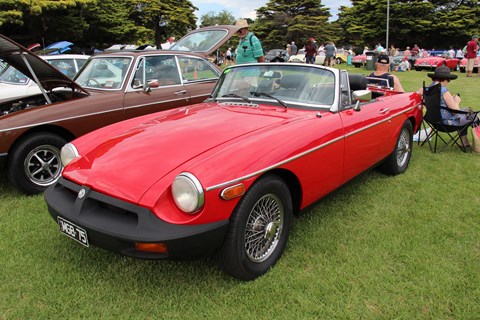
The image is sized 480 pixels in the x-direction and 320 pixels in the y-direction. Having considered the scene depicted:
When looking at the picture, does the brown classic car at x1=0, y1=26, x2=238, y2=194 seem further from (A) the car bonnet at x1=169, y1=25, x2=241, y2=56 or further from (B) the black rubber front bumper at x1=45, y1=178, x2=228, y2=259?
(B) the black rubber front bumper at x1=45, y1=178, x2=228, y2=259

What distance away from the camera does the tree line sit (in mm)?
25594

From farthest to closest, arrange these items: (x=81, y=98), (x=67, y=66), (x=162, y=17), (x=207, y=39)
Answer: (x=162, y=17)
(x=67, y=66)
(x=207, y=39)
(x=81, y=98)

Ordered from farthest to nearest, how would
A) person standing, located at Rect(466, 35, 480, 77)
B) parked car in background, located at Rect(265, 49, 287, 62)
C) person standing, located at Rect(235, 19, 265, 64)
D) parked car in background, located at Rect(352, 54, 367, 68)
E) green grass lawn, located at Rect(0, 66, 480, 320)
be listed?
parked car in background, located at Rect(352, 54, 367, 68) → person standing, located at Rect(466, 35, 480, 77) → person standing, located at Rect(235, 19, 265, 64) → parked car in background, located at Rect(265, 49, 287, 62) → green grass lawn, located at Rect(0, 66, 480, 320)

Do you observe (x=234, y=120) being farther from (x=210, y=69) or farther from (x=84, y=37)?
(x=84, y=37)

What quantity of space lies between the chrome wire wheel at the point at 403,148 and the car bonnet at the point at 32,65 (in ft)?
14.1

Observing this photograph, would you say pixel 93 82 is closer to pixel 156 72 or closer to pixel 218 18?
pixel 156 72

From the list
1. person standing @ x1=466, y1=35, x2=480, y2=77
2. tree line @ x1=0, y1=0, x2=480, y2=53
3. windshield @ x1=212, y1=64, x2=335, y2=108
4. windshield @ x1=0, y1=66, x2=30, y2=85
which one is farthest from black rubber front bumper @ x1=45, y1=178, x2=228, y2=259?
tree line @ x1=0, y1=0, x2=480, y2=53

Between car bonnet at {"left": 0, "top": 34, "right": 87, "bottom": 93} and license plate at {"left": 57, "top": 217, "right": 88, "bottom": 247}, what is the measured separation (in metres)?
2.51

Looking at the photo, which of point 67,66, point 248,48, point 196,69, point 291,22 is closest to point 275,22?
point 291,22

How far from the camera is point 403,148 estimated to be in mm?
4801

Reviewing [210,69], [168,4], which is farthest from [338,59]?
[210,69]

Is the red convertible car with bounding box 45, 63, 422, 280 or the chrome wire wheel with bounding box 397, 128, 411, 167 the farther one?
the chrome wire wheel with bounding box 397, 128, 411, 167

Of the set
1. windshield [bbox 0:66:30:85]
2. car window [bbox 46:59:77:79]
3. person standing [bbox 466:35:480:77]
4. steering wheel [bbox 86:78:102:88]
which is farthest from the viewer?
person standing [bbox 466:35:480:77]

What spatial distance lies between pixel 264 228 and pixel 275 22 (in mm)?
51332
